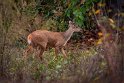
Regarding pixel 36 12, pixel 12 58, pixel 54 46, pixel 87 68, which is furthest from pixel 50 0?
pixel 87 68

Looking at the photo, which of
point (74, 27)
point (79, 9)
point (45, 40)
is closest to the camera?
point (45, 40)

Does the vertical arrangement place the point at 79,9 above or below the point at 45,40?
above

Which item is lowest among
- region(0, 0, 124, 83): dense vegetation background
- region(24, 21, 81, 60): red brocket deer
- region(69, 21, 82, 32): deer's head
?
region(24, 21, 81, 60): red brocket deer

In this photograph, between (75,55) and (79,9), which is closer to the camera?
(75,55)

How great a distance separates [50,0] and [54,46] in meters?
4.42

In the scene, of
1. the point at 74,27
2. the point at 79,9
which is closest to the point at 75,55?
the point at 74,27

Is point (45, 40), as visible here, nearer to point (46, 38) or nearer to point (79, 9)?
point (46, 38)

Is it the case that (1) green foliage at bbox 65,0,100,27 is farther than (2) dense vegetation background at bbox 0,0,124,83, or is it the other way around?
(1) green foliage at bbox 65,0,100,27

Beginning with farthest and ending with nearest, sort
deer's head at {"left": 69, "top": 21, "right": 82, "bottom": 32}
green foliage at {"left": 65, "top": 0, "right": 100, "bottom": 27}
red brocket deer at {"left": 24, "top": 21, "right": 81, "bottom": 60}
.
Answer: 1. green foliage at {"left": 65, "top": 0, "right": 100, "bottom": 27}
2. deer's head at {"left": 69, "top": 21, "right": 82, "bottom": 32}
3. red brocket deer at {"left": 24, "top": 21, "right": 81, "bottom": 60}

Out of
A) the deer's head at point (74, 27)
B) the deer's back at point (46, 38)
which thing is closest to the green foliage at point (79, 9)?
the deer's head at point (74, 27)

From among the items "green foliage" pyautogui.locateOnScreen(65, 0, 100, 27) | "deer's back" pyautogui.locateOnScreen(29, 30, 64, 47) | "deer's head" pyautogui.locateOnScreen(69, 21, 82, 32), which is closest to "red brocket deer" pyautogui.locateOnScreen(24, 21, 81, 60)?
"deer's back" pyautogui.locateOnScreen(29, 30, 64, 47)

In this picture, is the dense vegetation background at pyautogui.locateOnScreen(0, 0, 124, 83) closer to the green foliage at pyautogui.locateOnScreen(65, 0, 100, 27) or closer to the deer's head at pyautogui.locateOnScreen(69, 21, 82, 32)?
the green foliage at pyautogui.locateOnScreen(65, 0, 100, 27)

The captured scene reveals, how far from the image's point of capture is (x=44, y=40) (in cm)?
1722

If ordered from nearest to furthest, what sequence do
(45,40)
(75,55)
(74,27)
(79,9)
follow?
(75,55) → (45,40) → (74,27) → (79,9)
